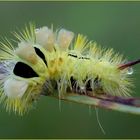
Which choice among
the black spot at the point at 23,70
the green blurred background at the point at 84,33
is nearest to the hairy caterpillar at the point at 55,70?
the black spot at the point at 23,70

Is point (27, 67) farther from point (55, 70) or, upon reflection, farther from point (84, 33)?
point (84, 33)

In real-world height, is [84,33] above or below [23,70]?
above

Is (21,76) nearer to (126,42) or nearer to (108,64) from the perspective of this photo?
(108,64)

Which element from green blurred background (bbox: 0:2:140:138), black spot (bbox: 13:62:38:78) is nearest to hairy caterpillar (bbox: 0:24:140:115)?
black spot (bbox: 13:62:38:78)

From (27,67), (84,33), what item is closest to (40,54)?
(27,67)

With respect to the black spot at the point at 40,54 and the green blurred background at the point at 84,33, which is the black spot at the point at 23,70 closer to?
the black spot at the point at 40,54

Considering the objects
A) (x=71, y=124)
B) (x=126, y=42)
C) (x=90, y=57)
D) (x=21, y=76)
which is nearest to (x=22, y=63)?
(x=21, y=76)

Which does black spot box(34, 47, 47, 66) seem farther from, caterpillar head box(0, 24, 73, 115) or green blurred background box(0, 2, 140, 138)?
green blurred background box(0, 2, 140, 138)
